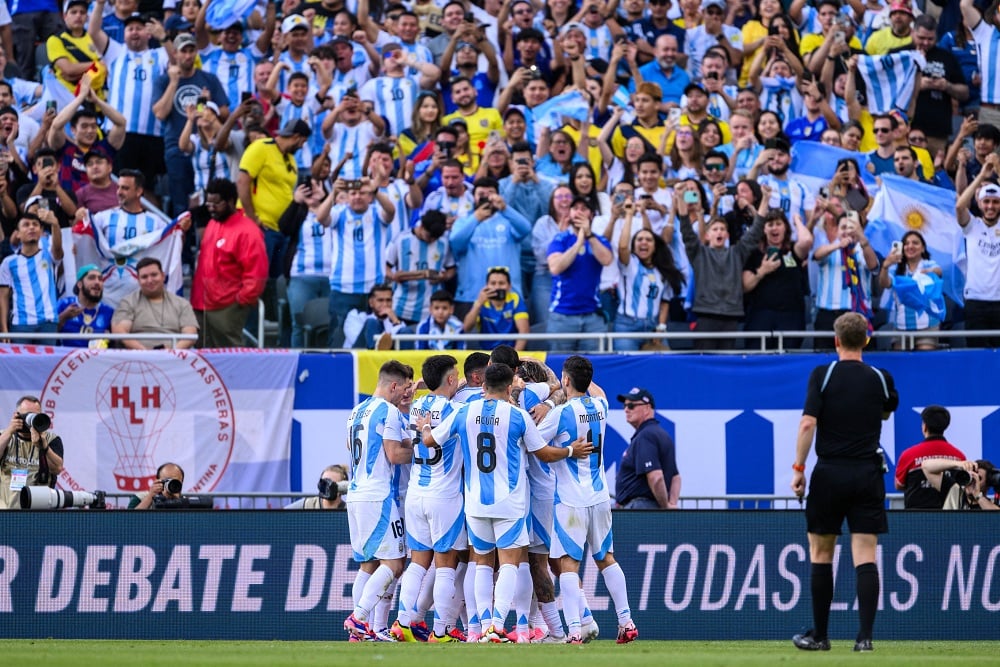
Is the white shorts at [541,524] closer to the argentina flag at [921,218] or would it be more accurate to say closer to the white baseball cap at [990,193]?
the argentina flag at [921,218]

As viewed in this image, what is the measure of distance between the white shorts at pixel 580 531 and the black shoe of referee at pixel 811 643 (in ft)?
7.11

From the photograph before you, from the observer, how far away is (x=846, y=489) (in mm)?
10242

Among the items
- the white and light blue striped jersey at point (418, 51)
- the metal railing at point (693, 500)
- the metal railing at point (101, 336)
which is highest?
the white and light blue striped jersey at point (418, 51)

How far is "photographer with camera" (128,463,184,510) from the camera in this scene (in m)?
14.8

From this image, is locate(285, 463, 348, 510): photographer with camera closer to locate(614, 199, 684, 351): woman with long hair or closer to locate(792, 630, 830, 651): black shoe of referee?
locate(614, 199, 684, 351): woman with long hair

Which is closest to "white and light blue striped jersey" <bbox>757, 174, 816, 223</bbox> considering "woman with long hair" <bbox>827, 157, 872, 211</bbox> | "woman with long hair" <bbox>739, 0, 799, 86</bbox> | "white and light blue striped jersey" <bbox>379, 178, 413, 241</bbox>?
"woman with long hair" <bbox>827, 157, 872, 211</bbox>

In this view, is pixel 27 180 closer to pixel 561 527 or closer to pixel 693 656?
pixel 561 527

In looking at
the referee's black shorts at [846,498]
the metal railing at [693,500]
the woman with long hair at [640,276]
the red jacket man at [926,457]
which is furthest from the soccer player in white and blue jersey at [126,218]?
the referee's black shorts at [846,498]

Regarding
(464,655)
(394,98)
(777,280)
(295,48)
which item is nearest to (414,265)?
(394,98)

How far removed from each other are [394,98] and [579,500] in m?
8.96

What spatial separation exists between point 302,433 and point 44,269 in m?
3.25

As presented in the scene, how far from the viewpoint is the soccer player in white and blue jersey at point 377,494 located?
41.6 feet

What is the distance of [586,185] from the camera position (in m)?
18.1

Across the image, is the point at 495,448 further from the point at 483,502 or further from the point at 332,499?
the point at 332,499
